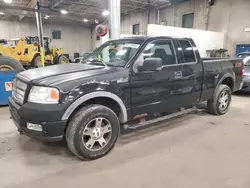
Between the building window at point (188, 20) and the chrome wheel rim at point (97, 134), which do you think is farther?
the building window at point (188, 20)

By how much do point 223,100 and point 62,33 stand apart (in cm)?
2084

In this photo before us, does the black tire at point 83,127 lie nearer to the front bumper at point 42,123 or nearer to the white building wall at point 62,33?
the front bumper at point 42,123

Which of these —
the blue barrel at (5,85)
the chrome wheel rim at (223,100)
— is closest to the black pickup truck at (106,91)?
the chrome wheel rim at (223,100)

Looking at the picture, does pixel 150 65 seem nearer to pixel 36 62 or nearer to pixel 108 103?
pixel 108 103

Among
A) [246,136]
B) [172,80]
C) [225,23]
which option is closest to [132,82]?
[172,80]

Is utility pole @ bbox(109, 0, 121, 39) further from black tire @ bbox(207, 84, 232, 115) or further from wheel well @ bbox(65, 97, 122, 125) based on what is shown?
wheel well @ bbox(65, 97, 122, 125)

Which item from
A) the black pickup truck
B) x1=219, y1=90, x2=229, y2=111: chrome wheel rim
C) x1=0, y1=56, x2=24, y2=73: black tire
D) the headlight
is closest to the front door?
the black pickup truck

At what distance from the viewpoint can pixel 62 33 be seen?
21.9 m

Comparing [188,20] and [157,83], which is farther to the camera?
[188,20]

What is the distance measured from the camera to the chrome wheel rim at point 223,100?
166 inches

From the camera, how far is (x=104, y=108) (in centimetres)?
254

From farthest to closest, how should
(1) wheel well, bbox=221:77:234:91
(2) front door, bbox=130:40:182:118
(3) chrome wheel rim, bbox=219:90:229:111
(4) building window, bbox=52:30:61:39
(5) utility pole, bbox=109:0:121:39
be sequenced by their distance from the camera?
(4) building window, bbox=52:30:61:39, (5) utility pole, bbox=109:0:121:39, (1) wheel well, bbox=221:77:234:91, (3) chrome wheel rim, bbox=219:90:229:111, (2) front door, bbox=130:40:182:118

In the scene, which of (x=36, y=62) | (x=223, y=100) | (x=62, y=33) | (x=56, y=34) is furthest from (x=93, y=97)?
(x=62, y=33)

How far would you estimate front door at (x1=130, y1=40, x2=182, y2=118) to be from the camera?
280 cm
